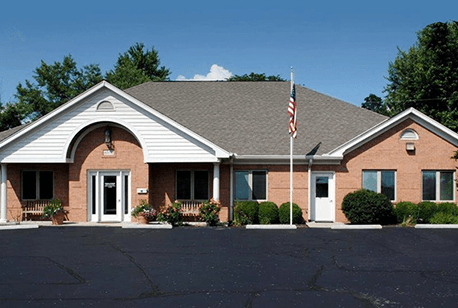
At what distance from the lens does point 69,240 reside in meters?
15.8

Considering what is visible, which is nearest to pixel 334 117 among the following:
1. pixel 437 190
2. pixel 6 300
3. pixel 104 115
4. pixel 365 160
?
pixel 365 160

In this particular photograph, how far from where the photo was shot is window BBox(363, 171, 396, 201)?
856 inches

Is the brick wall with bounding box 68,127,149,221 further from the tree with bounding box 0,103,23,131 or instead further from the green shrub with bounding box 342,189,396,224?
the tree with bounding box 0,103,23,131

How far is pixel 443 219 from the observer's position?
20.3m

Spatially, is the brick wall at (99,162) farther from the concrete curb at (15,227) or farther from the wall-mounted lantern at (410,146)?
the wall-mounted lantern at (410,146)

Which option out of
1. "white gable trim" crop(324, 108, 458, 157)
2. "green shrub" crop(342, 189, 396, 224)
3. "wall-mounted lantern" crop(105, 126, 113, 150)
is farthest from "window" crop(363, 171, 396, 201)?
"wall-mounted lantern" crop(105, 126, 113, 150)

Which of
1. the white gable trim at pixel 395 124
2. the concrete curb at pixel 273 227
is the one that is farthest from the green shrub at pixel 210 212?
the white gable trim at pixel 395 124

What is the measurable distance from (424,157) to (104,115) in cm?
1457

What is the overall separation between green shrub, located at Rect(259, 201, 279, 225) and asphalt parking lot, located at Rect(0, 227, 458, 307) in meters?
3.35

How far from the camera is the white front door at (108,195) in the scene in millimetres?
21094

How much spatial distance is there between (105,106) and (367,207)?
12.2 metres

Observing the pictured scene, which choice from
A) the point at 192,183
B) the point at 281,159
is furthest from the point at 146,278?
the point at 281,159

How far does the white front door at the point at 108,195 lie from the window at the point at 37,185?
2.27m

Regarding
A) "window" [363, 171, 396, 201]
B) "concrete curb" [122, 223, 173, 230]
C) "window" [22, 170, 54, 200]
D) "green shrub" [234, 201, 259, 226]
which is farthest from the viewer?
"window" [22, 170, 54, 200]
